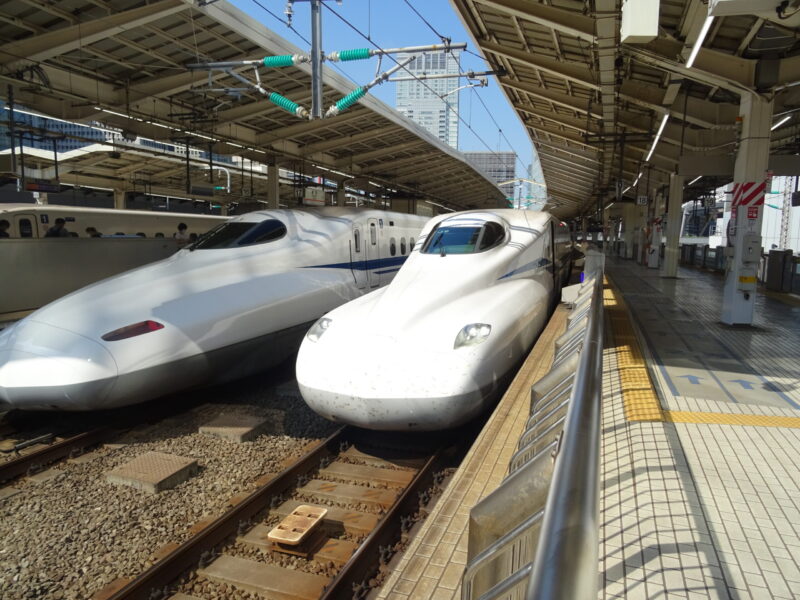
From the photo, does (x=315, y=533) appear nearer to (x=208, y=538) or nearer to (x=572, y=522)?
(x=208, y=538)

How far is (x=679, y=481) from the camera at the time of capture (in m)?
3.47

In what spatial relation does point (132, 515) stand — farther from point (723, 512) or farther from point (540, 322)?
point (540, 322)

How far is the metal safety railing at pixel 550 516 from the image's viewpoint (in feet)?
3.19

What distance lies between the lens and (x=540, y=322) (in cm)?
730

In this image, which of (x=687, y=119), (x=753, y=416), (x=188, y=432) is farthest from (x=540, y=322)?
(x=687, y=119)

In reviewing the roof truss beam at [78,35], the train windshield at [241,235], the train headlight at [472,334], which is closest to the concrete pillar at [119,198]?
the roof truss beam at [78,35]

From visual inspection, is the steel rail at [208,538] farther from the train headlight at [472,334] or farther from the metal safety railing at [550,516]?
the metal safety railing at [550,516]

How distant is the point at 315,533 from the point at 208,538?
0.74 meters

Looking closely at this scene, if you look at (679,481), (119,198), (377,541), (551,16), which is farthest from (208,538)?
(119,198)

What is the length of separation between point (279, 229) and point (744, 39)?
755 cm

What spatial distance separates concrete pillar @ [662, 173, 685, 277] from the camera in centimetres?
1686

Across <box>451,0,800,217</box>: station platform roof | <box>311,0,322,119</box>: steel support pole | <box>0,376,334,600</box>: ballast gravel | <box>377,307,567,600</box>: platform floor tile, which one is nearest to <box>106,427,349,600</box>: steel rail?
<box>0,376,334,600</box>: ballast gravel

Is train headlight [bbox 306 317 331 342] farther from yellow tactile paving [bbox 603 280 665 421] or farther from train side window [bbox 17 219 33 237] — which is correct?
train side window [bbox 17 219 33 237]

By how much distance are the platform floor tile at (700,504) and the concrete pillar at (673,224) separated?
12.9 m
